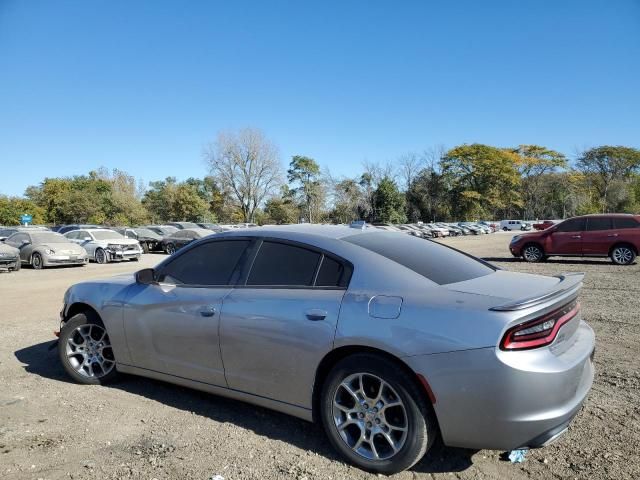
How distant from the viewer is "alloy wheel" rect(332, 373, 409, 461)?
2.86m

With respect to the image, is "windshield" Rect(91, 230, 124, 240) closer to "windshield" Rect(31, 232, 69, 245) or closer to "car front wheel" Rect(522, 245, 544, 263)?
"windshield" Rect(31, 232, 69, 245)

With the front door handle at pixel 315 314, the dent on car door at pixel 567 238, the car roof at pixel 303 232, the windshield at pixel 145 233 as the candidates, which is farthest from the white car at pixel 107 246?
the front door handle at pixel 315 314

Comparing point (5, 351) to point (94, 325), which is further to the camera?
point (5, 351)

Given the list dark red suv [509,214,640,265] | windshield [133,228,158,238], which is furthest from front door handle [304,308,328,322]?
windshield [133,228,158,238]

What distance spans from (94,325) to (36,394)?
768 mm

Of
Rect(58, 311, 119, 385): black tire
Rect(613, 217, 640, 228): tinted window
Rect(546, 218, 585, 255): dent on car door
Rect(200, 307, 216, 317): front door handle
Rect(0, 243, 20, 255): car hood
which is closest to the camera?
Rect(200, 307, 216, 317): front door handle

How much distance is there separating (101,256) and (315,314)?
794 inches

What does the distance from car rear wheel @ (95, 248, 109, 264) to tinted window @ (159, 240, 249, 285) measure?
18.3m

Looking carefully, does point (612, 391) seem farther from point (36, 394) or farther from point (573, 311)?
point (36, 394)

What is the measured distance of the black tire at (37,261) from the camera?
18203mm

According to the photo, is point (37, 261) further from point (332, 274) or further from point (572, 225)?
point (572, 225)

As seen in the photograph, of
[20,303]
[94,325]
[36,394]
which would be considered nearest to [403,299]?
[94,325]

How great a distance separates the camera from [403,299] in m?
2.91

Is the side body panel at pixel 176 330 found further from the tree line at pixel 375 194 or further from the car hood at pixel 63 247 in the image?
the tree line at pixel 375 194
